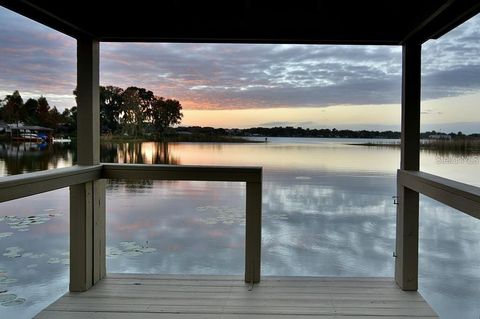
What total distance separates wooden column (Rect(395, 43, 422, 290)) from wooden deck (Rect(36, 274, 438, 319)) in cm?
Result: 18

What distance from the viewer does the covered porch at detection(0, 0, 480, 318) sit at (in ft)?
8.14

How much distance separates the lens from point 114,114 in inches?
166

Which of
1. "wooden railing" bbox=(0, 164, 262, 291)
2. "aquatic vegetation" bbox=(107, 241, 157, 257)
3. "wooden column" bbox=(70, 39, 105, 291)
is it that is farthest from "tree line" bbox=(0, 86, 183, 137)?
"aquatic vegetation" bbox=(107, 241, 157, 257)

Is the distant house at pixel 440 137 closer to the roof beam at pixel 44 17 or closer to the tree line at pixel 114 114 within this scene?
the tree line at pixel 114 114

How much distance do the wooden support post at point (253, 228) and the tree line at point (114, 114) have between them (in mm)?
1587

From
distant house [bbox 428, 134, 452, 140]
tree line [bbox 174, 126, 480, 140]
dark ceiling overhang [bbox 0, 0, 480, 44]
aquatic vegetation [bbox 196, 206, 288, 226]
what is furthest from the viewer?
aquatic vegetation [bbox 196, 206, 288, 226]

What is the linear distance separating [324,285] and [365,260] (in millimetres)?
1634

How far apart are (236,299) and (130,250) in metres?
2.05

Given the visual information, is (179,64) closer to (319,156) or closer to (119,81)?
(119,81)

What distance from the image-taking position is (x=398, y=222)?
292cm

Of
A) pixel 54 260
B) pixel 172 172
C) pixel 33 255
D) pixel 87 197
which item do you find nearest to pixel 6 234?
pixel 33 255

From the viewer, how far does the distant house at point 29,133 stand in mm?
3439

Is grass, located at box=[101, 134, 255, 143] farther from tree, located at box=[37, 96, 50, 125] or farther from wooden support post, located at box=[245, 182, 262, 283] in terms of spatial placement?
wooden support post, located at box=[245, 182, 262, 283]

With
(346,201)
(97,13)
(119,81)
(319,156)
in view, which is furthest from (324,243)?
(319,156)
